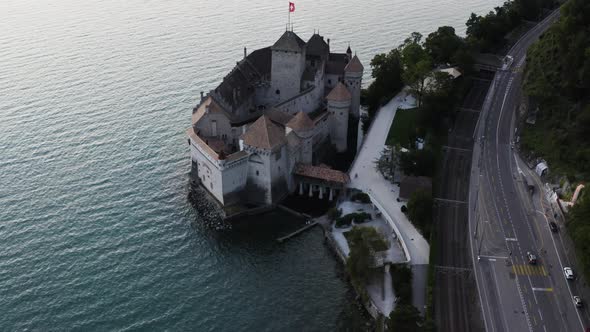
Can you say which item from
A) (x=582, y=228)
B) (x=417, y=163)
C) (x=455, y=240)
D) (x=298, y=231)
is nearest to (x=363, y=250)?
(x=455, y=240)

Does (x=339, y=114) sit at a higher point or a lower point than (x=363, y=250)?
higher

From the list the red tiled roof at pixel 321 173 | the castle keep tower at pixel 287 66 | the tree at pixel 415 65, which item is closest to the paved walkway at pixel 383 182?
the red tiled roof at pixel 321 173

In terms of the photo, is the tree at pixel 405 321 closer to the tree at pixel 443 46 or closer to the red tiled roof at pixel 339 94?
the red tiled roof at pixel 339 94

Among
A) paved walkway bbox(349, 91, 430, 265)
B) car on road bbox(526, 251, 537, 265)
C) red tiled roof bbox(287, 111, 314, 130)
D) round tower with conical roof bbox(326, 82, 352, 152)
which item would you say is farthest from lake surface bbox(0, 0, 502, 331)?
round tower with conical roof bbox(326, 82, 352, 152)

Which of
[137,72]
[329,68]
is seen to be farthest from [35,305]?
[137,72]

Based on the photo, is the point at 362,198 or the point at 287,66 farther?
the point at 287,66

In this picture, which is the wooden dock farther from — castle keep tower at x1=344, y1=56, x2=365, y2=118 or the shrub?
castle keep tower at x1=344, y1=56, x2=365, y2=118

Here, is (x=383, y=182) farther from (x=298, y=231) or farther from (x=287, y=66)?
(x=287, y=66)
